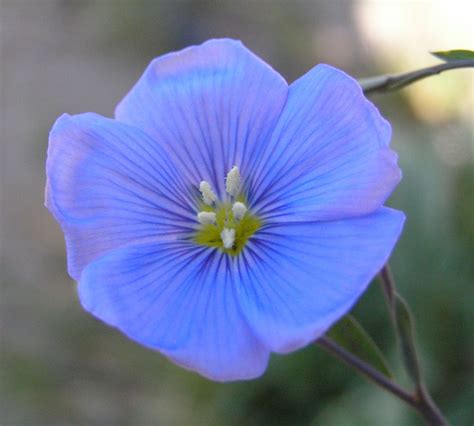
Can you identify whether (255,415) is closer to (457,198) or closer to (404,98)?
(457,198)

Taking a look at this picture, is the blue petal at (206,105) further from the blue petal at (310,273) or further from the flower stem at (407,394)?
the flower stem at (407,394)

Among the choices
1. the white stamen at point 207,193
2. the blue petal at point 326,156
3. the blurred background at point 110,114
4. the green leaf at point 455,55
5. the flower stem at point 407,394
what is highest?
the green leaf at point 455,55

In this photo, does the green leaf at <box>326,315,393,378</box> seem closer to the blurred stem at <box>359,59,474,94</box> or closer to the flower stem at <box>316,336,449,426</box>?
the flower stem at <box>316,336,449,426</box>

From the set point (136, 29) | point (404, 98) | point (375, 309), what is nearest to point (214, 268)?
point (375, 309)

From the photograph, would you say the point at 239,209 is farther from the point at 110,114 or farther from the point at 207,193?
the point at 110,114

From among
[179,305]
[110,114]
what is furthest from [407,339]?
[110,114]

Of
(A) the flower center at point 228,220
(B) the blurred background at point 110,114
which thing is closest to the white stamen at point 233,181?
(A) the flower center at point 228,220
